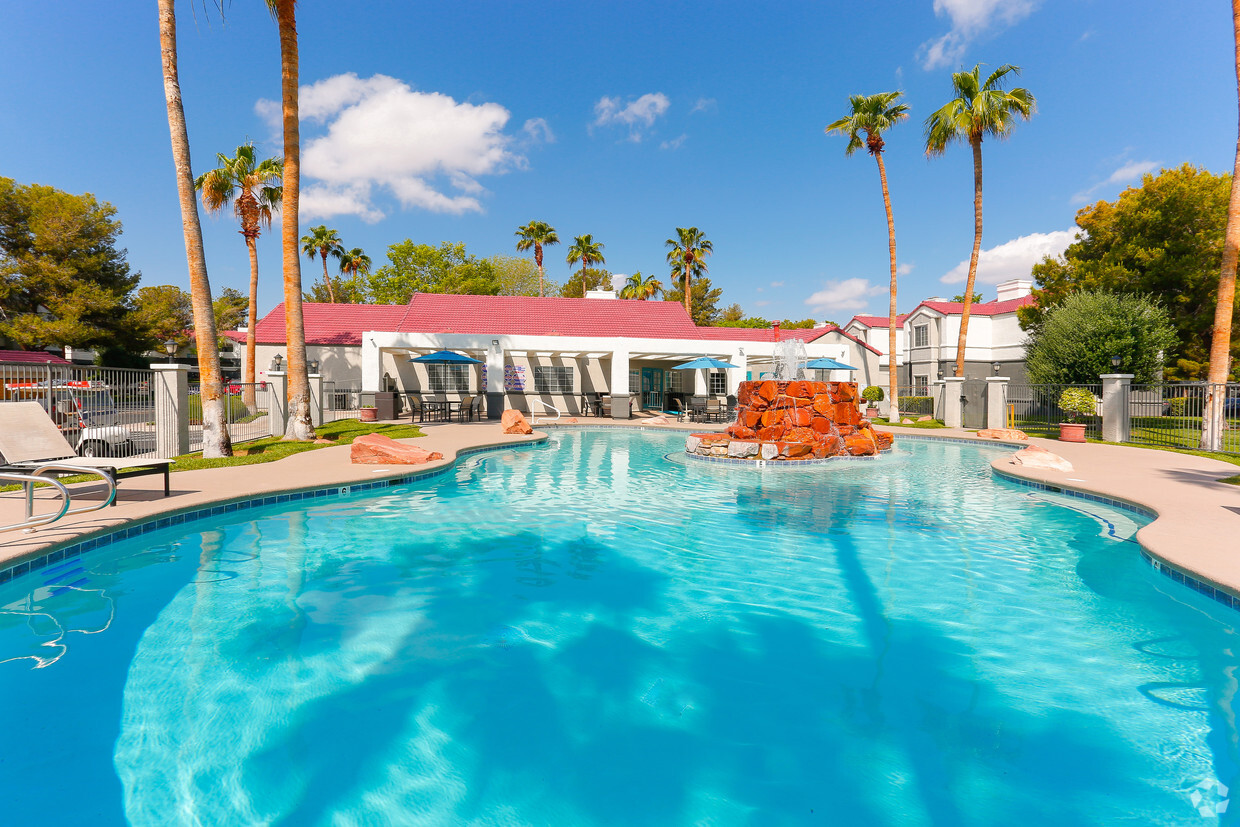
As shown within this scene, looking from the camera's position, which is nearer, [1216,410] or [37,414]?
[37,414]

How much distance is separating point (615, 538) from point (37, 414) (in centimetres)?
777

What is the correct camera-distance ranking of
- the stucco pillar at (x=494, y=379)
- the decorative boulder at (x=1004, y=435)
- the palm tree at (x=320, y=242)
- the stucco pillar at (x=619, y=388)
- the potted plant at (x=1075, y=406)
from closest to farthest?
the potted plant at (x=1075, y=406) < the decorative boulder at (x=1004, y=435) < the stucco pillar at (x=494, y=379) < the stucco pillar at (x=619, y=388) < the palm tree at (x=320, y=242)

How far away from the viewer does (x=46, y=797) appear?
8.73 feet

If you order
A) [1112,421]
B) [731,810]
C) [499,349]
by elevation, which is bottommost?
[731,810]

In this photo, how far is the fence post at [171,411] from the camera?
11.2 metres

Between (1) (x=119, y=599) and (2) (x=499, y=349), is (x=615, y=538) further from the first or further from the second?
(2) (x=499, y=349)

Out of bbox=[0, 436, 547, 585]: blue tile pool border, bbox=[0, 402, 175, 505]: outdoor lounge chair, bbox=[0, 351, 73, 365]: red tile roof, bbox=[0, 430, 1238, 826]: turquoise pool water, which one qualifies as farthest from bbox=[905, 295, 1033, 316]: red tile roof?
bbox=[0, 351, 73, 365]: red tile roof

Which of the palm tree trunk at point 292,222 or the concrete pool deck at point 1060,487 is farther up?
the palm tree trunk at point 292,222

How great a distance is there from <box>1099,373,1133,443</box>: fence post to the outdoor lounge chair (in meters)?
22.3

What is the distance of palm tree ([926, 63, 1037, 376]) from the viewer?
21.9 meters

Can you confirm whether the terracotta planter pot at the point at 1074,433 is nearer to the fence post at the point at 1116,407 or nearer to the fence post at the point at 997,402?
the fence post at the point at 1116,407

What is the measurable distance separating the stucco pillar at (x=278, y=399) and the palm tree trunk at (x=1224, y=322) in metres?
24.0

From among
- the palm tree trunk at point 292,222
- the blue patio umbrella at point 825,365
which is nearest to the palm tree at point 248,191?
the palm tree trunk at point 292,222

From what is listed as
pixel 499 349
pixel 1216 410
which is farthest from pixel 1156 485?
pixel 499 349
